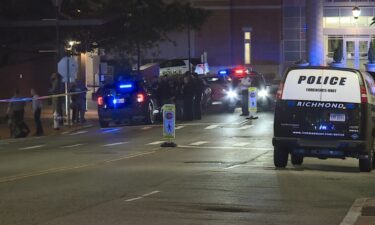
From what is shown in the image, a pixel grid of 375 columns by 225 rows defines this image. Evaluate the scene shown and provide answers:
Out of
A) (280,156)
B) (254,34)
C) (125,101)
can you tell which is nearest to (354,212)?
(280,156)

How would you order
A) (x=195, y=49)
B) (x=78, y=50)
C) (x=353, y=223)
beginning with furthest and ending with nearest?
(x=195, y=49), (x=78, y=50), (x=353, y=223)

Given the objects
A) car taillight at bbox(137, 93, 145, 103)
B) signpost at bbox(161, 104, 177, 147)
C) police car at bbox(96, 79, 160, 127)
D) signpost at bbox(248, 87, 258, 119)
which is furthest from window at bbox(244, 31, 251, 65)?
signpost at bbox(161, 104, 177, 147)

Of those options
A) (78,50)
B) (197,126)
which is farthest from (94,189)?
(78,50)

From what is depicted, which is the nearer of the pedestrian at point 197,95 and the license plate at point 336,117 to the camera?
the license plate at point 336,117

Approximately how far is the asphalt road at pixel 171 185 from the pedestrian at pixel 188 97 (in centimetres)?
706

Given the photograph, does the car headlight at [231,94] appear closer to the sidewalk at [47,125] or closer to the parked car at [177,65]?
the sidewalk at [47,125]

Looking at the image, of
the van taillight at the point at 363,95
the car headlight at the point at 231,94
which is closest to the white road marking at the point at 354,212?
the van taillight at the point at 363,95

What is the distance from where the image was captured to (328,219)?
8719 mm

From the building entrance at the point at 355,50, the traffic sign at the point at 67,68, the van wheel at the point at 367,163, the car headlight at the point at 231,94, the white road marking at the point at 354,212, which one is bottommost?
the white road marking at the point at 354,212

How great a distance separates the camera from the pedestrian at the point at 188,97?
27.2 m

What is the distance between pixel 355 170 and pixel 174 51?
48.7 metres

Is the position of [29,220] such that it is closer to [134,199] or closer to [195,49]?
[134,199]

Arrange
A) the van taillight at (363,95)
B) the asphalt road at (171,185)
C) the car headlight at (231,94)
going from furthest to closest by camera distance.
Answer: the car headlight at (231,94)
the van taillight at (363,95)
the asphalt road at (171,185)

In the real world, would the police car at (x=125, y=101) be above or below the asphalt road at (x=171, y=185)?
above
